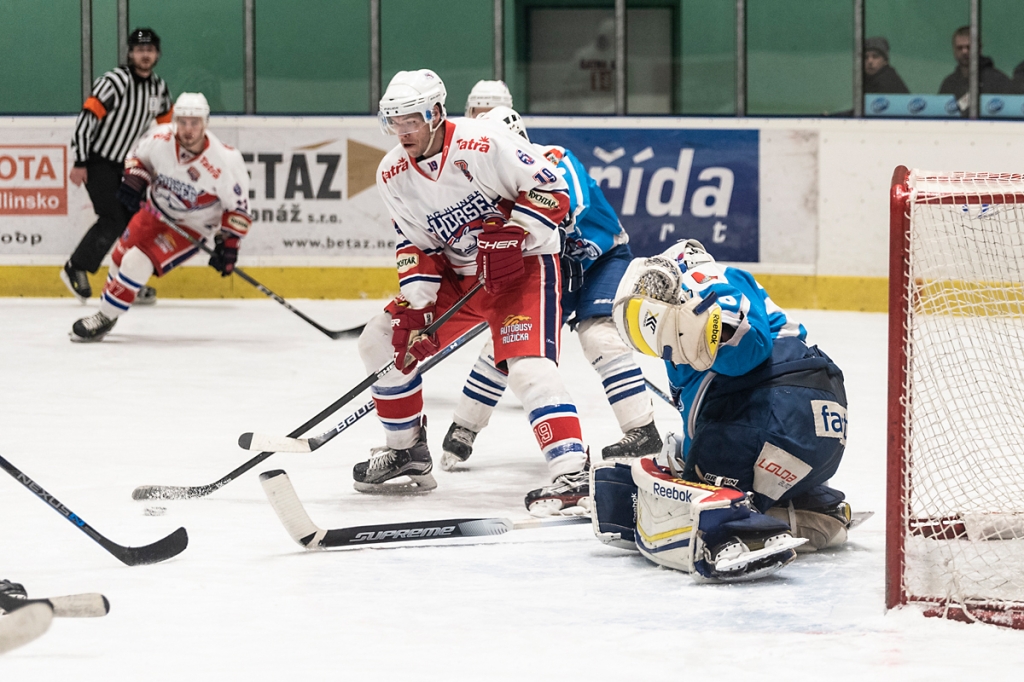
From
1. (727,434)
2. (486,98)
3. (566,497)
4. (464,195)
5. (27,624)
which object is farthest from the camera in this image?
(486,98)

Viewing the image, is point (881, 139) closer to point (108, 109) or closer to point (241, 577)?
point (108, 109)

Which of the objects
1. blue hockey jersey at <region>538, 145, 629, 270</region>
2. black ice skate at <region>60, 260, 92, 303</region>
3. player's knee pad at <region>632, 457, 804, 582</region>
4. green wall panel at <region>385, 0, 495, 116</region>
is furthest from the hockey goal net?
black ice skate at <region>60, 260, 92, 303</region>

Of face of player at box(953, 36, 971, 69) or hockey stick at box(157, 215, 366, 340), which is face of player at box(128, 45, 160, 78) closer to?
hockey stick at box(157, 215, 366, 340)

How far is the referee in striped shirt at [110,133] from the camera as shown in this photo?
6.78 m

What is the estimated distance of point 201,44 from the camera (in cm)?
750

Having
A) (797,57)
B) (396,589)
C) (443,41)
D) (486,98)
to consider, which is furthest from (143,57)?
(396,589)

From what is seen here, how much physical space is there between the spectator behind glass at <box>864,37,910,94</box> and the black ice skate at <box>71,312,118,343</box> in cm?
388

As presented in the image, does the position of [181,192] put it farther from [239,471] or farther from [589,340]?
[239,471]

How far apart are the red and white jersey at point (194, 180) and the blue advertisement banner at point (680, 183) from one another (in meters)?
1.88

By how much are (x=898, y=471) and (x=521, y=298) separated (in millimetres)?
1162

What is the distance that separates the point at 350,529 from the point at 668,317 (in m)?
0.77

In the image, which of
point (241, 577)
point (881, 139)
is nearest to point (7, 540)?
point (241, 577)

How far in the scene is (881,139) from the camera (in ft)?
21.7

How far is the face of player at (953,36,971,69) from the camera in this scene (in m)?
6.73
